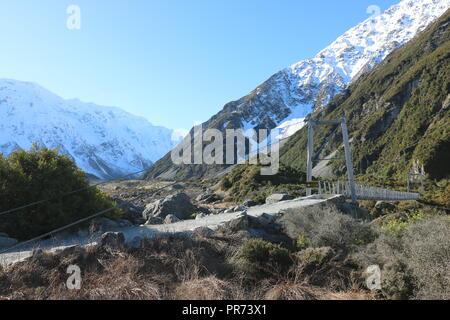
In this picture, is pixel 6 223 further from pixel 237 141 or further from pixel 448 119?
pixel 237 141

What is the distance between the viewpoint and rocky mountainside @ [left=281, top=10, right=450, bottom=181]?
5697 centimetres

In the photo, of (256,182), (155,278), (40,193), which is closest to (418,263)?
(155,278)

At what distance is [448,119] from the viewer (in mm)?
60562

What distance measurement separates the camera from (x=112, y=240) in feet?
22.4

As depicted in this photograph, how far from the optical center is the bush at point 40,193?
9.64 meters

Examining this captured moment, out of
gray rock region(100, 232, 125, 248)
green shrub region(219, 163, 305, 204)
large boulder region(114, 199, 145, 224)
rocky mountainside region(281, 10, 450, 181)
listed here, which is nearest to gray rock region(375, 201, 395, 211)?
green shrub region(219, 163, 305, 204)

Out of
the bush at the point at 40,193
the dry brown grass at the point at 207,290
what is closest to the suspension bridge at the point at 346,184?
the bush at the point at 40,193

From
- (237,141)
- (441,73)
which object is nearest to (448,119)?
(441,73)

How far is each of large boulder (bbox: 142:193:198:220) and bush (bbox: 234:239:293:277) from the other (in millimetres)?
7694

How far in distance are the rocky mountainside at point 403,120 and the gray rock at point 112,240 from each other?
5287 centimetres

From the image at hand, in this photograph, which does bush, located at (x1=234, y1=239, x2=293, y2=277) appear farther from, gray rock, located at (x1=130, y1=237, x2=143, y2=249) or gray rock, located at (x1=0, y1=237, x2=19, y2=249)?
gray rock, located at (x1=0, y1=237, x2=19, y2=249)

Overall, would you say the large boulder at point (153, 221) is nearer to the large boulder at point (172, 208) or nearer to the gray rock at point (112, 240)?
the large boulder at point (172, 208)

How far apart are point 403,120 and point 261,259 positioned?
78.7 m

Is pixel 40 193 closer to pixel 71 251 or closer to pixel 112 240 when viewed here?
pixel 71 251
